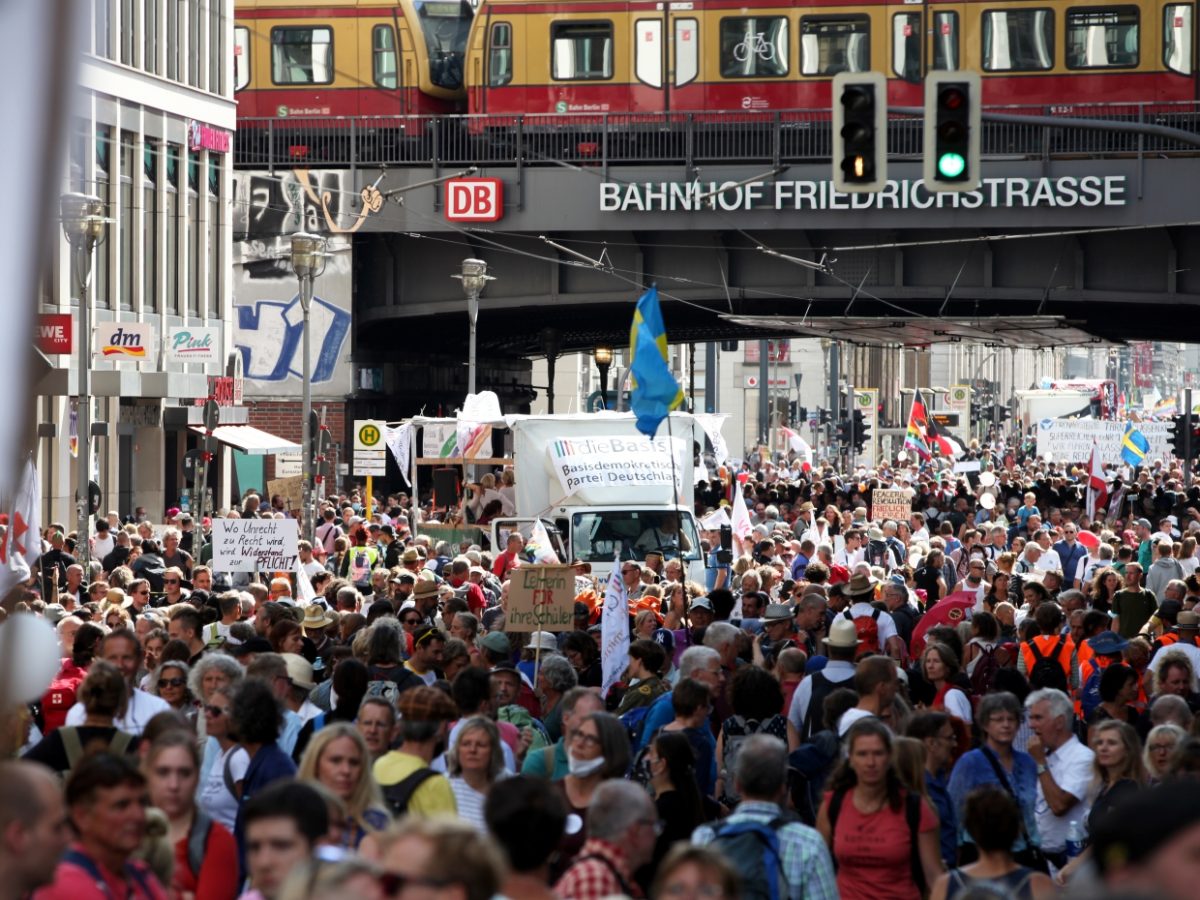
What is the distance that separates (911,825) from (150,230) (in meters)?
34.1

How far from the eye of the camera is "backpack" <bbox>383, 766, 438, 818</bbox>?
708 cm

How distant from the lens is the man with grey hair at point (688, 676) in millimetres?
9320

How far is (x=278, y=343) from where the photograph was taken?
4472 cm

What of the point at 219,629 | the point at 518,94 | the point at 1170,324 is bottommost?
the point at 219,629

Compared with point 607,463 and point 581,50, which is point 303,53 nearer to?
point 581,50

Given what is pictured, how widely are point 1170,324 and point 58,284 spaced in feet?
80.9

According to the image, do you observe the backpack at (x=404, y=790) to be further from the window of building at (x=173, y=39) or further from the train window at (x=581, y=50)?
the window of building at (x=173, y=39)

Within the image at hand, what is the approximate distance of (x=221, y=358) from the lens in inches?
1678

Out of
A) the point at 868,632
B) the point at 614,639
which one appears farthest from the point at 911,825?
the point at 868,632

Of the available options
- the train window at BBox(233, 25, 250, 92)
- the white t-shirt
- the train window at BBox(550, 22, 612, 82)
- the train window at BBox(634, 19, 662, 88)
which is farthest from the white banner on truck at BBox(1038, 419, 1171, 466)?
the white t-shirt

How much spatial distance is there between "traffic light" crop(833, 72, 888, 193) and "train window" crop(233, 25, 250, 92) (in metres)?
27.4

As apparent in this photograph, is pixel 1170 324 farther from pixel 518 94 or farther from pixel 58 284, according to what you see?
pixel 58 284

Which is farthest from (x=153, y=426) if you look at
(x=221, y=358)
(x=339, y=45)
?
(x=339, y=45)

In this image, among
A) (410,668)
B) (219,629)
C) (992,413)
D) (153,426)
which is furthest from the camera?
(992,413)
